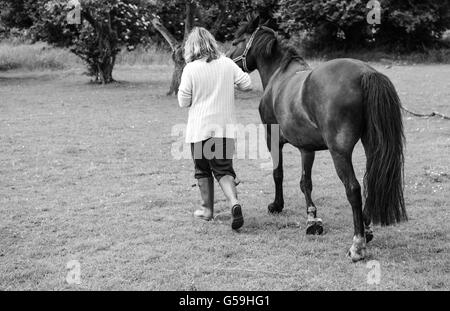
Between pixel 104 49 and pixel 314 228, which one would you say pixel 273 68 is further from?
pixel 104 49

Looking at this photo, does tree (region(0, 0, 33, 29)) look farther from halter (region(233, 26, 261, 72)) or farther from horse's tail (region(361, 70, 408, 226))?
horse's tail (region(361, 70, 408, 226))

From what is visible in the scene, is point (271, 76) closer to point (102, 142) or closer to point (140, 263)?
point (140, 263)

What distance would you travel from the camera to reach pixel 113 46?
1029 inches

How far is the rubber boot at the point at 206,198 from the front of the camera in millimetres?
7043

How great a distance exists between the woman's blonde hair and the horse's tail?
191 cm

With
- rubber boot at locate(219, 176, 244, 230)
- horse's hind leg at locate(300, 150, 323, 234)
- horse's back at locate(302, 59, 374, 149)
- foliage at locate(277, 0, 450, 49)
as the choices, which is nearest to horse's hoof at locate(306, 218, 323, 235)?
horse's hind leg at locate(300, 150, 323, 234)

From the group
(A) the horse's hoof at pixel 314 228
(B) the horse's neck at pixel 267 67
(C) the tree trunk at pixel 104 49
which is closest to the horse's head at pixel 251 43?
(B) the horse's neck at pixel 267 67

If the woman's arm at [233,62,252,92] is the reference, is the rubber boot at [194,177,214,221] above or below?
below

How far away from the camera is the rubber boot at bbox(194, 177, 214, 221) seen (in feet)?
23.1

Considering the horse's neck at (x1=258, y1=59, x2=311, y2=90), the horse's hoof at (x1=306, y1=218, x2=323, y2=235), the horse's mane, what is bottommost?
the horse's hoof at (x1=306, y1=218, x2=323, y2=235)
